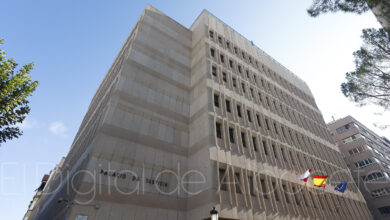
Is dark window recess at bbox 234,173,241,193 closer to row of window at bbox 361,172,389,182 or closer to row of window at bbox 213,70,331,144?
row of window at bbox 213,70,331,144

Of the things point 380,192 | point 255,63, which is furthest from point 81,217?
point 380,192

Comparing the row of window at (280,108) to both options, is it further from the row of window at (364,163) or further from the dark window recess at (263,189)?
the row of window at (364,163)

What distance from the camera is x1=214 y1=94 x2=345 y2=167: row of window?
20922 millimetres

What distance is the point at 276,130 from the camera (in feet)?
80.4

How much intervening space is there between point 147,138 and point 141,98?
4.14 m

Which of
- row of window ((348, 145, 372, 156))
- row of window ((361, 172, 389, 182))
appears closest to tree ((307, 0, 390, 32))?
row of window ((361, 172, 389, 182))

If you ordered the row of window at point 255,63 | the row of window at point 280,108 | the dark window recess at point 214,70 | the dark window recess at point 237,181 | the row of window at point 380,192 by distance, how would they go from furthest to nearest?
the row of window at point 380,192
the row of window at point 255,63
the row of window at point 280,108
the dark window recess at point 214,70
the dark window recess at point 237,181

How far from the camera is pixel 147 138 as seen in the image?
54.7 feet

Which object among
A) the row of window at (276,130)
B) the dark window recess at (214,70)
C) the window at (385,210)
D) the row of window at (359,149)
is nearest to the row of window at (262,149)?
the row of window at (276,130)

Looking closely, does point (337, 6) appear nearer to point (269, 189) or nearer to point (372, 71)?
point (372, 71)

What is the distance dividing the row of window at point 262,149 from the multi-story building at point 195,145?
114 mm

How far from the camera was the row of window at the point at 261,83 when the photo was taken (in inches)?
987

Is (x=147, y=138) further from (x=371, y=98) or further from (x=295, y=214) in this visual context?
(x=371, y=98)

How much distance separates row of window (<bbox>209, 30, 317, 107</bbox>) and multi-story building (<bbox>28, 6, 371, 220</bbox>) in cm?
27
